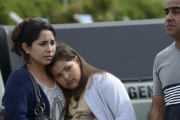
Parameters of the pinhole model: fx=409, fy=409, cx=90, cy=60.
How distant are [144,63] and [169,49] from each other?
3.44ft

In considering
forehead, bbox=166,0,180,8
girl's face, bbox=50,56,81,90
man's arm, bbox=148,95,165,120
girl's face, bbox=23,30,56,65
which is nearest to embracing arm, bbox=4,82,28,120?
girl's face, bbox=23,30,56,65

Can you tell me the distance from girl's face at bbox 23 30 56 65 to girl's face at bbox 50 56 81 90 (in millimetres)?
122

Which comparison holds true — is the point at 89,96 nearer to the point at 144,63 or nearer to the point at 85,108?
the point at 85,108

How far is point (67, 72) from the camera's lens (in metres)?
3.37

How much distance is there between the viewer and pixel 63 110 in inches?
134

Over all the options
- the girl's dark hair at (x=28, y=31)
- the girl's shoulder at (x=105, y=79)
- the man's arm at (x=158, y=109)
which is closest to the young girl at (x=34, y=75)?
the girl's dark hair at (x=28, y=31)

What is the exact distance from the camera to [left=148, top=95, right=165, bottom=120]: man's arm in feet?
10.7

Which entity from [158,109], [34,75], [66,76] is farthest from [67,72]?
[158,109]

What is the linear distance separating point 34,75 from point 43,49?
0.77 ft

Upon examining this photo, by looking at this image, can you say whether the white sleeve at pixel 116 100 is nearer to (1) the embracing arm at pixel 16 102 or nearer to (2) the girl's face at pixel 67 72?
(2) the girl's face at pixel 67 72

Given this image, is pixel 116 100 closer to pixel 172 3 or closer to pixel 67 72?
pixel 67 72

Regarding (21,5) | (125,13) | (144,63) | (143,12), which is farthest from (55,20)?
(144,63)

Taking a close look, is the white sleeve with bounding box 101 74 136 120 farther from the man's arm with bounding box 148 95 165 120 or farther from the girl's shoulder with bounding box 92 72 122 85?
the man's arm with bounding box 148 95 165 120

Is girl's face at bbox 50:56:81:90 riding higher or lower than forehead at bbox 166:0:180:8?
lower
